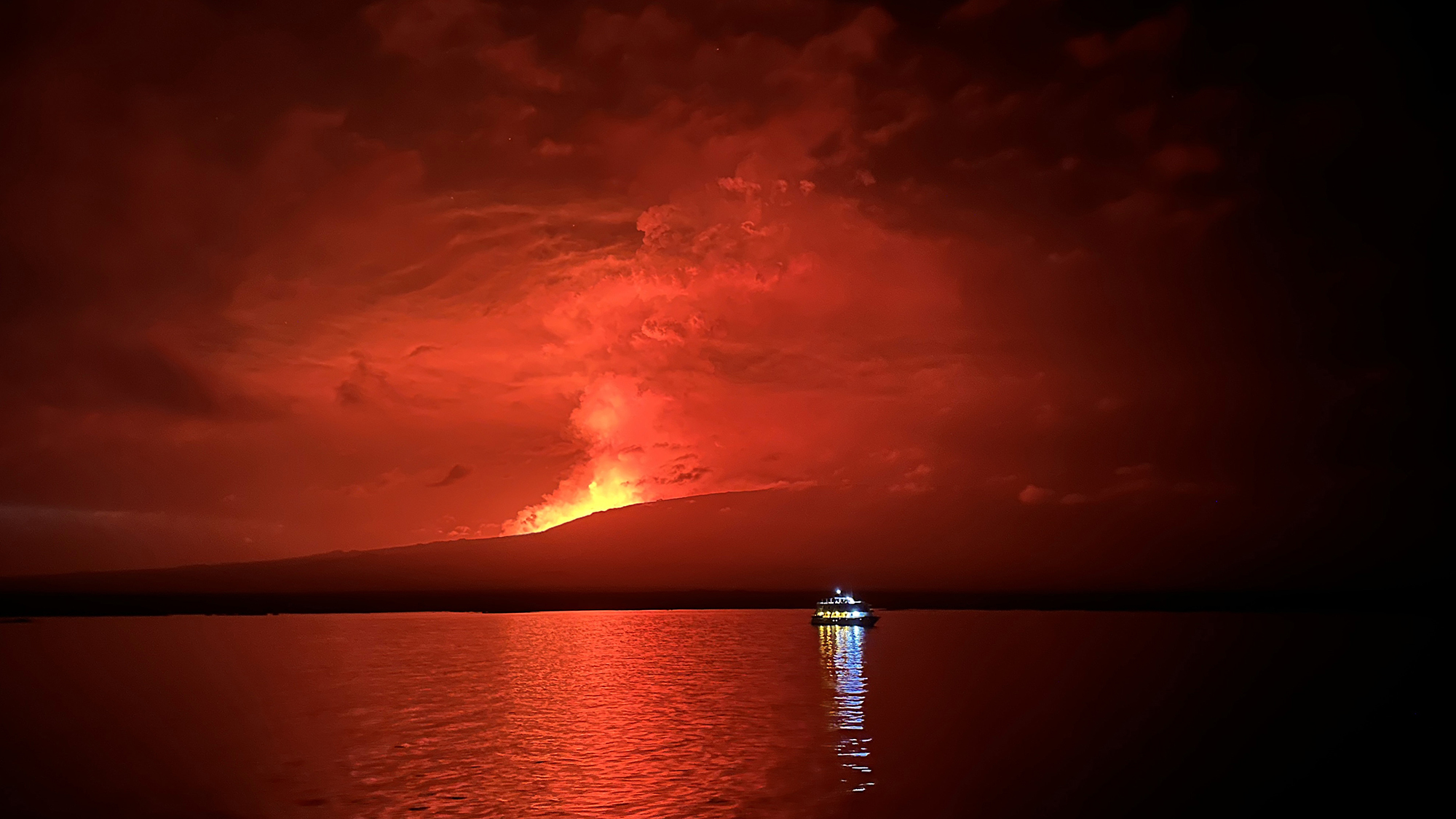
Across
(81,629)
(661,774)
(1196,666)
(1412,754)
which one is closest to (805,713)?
(661,774)

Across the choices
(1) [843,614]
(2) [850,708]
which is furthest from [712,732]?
(1) [843,614]

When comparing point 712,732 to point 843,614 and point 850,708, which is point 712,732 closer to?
point 850,708

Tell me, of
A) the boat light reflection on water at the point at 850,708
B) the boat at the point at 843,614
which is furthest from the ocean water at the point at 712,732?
the boat at the point at 843,614

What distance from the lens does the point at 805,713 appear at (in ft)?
158

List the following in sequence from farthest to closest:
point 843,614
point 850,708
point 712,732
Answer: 1. point 843,614
2. point 850,708
3. point 712,732

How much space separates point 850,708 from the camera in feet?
166

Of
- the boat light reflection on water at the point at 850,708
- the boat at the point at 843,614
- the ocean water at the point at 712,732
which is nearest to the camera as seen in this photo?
the ocean water at the point at 712,732

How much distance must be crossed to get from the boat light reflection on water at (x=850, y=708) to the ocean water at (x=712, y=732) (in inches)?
8.5

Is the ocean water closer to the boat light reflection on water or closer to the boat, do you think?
the boat light reflection on water

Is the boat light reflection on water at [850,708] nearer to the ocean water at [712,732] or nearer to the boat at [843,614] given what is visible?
the ocean water at [712,732]

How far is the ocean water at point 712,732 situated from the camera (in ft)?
96.7

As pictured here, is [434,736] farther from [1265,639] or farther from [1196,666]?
[1265,639]

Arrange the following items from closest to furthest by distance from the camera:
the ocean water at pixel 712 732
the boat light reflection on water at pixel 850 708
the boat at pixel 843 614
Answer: the ocean water at pixel 712 732
the boat light reflection on water at pixel 850 708
the boat at pixel 843 614

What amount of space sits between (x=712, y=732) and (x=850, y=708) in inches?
441
